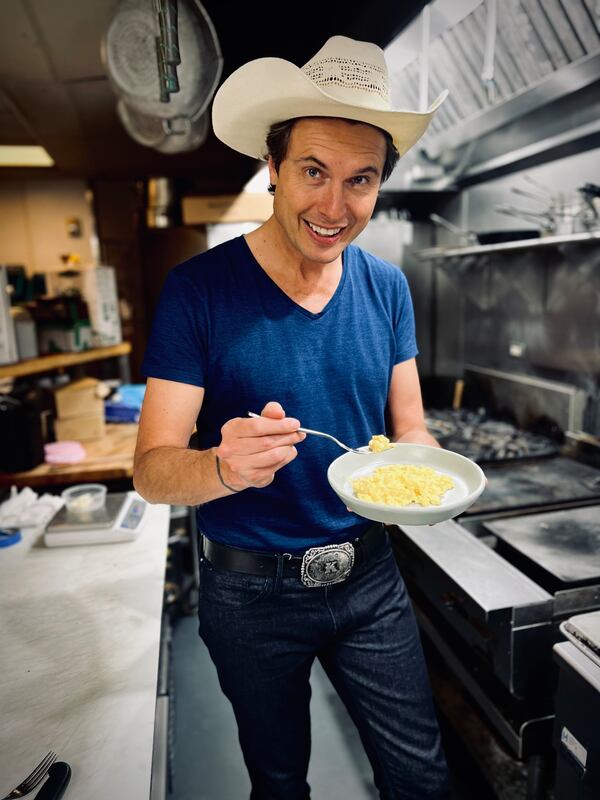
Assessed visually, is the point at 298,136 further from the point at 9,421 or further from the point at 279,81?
the point at 9,421

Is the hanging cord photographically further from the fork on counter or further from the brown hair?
Result: the fork on counter

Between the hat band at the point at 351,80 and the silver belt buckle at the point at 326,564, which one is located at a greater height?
the hat band at the point at 351,80

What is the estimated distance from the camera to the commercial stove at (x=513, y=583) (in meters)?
1.63

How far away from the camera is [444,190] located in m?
3.92

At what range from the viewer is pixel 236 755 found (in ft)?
A: 7.61

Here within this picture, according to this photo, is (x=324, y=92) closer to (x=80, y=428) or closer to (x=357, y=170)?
(x=357, y=170)

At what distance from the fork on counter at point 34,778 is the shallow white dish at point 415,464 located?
2.46 ft

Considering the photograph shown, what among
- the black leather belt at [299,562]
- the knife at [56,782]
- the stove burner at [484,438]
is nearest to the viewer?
the knife at [56,782]

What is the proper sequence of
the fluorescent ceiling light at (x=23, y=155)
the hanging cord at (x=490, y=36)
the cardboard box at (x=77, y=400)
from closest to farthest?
the hanging cord at (x=490, y=36) → the cardboard box at (x=77, y=400) → the fluorescent ceiling light at (x=23, y=155)

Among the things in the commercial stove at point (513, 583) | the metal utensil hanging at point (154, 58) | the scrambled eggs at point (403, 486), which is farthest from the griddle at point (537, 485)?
the metal utensil hanging at point (154, 58)

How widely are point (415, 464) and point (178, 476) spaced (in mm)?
566

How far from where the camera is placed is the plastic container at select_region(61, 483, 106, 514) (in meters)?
2.07

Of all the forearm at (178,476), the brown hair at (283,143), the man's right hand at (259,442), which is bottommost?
the forearm at (178,476)

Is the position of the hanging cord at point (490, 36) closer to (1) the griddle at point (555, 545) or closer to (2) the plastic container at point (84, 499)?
(1) the griddle at point (555, 545)
